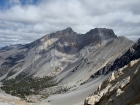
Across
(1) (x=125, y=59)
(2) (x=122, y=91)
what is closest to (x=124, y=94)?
(2) (x=122, y=91)

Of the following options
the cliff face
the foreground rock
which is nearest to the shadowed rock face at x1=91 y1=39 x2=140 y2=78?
the cliff face

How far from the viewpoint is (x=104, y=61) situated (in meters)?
192

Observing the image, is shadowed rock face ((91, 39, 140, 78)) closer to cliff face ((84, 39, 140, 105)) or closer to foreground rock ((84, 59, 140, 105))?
cliff face ((84, 39, 140, 105))

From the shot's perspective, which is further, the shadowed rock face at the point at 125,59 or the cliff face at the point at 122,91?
the shadowed rock face at the point at 125,59

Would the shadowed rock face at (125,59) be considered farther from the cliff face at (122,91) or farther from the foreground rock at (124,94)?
the foreground rock at (124,94)

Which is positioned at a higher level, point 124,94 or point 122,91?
point 122,91

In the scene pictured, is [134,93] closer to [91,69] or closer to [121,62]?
[121,62]

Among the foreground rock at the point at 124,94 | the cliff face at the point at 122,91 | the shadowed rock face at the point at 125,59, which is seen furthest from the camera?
the shadowed rock face at the point at 125,59

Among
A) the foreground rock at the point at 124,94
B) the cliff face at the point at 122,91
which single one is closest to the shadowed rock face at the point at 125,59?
the cliff face at the point at 122,91

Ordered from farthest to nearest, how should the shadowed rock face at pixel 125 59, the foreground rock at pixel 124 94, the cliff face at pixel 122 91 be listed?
1. the shadowed rock face at pixel 125 59
2. the cliff face at pixel 122 91
3. the foreground rock at pixel 124 94

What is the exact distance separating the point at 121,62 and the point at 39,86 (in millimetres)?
66686

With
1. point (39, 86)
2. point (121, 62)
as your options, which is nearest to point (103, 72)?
point (121, 62)

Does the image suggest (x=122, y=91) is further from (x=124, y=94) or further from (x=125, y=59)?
(x=125, y=59)

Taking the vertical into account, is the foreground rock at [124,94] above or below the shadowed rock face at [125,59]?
above
